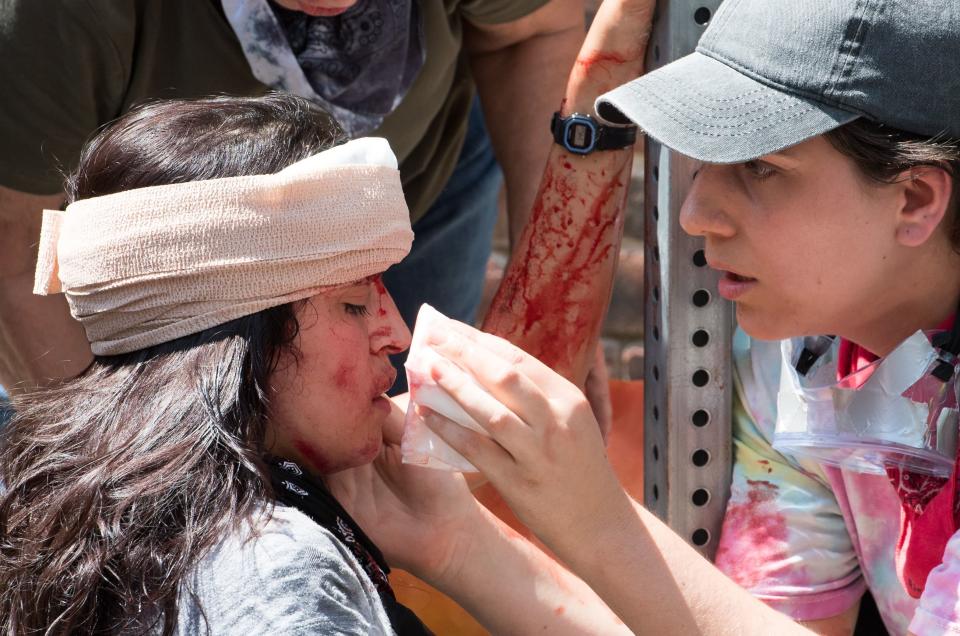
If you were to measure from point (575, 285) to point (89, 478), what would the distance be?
3.29 feet

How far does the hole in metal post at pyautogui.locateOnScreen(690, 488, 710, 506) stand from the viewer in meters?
1.97

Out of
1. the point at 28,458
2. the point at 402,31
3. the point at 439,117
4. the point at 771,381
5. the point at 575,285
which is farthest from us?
the point at 439,117

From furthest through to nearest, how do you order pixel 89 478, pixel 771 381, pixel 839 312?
pixel 771 381
pixel 839 312
pixel 89 478

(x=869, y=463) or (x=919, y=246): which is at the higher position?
(x=919, y=246)

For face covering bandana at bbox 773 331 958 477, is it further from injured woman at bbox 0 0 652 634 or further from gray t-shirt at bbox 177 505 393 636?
gray t-shirt at bbox 177 505 393 636

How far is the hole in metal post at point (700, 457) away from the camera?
1955mm

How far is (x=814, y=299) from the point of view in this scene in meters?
1.60

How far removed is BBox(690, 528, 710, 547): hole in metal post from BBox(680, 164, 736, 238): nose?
61 centimetres

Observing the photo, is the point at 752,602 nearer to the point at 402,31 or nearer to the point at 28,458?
the point at 28,458

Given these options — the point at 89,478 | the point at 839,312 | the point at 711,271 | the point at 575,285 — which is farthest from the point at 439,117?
the point at 89,478

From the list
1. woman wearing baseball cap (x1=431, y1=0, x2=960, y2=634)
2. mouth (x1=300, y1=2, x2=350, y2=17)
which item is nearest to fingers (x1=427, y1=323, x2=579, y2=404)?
woman wearing baseball cap (x1=431, y1=0, x2=960, y2=634)

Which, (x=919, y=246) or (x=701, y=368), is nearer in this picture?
(x=919, y=246)

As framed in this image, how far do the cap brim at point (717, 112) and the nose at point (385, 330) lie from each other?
44 cm

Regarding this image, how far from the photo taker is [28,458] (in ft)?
5.00
